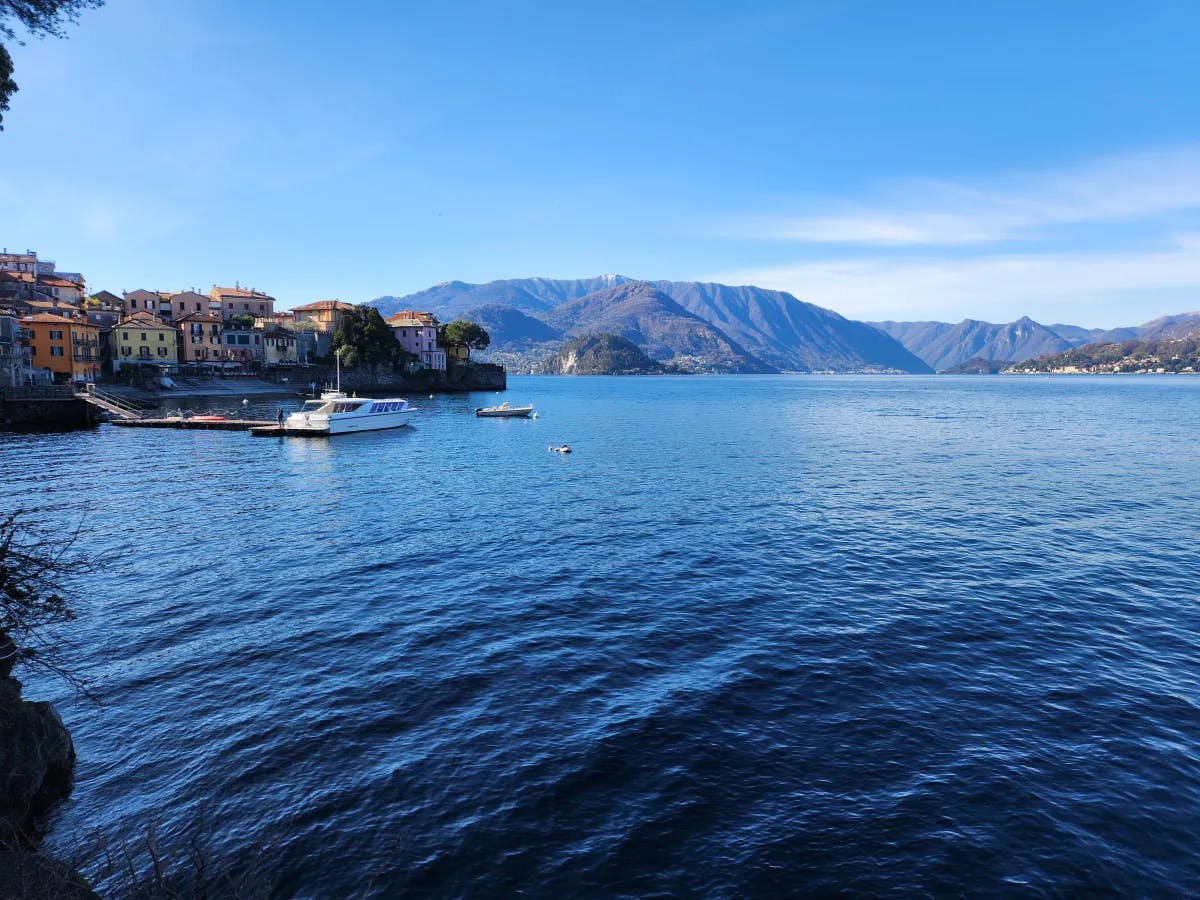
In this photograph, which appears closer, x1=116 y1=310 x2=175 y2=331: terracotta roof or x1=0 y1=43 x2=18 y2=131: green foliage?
x1=0 y1=43 x2=18 y2=131: green foliage

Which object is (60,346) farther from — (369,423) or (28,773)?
(28,773)

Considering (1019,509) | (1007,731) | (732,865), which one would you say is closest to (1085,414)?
(1019,509)

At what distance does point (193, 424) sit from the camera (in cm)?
7262

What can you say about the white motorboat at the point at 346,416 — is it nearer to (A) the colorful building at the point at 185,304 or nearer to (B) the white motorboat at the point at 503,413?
(B) the white motorboat at the point at 503,413

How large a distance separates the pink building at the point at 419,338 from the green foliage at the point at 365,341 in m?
10.9

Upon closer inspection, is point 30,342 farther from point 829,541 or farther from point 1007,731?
point 1007,731

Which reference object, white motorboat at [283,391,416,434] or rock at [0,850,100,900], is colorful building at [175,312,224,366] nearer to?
white motorboat at [283,391,416,434]

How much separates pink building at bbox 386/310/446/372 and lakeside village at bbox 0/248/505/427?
9.9 inches

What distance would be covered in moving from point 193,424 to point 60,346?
3950cm

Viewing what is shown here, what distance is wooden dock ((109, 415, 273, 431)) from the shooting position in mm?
71625

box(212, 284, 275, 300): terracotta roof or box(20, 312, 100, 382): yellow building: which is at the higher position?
box(212, 284, 275, 300): terracotta roof

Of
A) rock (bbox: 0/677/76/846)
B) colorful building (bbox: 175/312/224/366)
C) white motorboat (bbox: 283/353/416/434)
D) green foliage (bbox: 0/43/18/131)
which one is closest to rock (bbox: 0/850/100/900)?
rock (bbox: 0/677/76/846)

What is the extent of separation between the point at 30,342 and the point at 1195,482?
5081 inches

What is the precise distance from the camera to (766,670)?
16.9 meters
